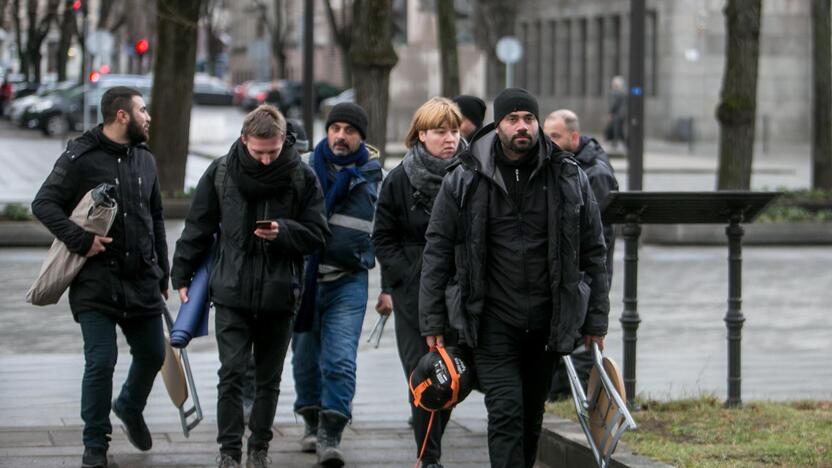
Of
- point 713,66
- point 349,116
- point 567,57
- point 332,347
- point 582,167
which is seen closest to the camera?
point 332,347

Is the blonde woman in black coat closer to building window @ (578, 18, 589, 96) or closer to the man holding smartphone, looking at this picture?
the man holding smartphone

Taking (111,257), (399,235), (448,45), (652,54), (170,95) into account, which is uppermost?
(652,54)

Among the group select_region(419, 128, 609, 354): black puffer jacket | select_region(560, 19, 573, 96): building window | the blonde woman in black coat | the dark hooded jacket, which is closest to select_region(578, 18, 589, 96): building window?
select_region(560, 19, 573, 96): building window

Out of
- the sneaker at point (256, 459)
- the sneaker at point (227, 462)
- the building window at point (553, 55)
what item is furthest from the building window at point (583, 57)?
the sneaker at point (227, 462)

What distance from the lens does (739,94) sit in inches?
779

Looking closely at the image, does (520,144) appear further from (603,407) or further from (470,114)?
(470,114)

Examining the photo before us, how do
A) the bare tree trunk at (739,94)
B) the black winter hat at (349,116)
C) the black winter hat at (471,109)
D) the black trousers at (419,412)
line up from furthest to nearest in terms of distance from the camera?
the bare tree trunk at (739,94)
the black winter hat at (471,109)
the black winter hat at (349,116)
the black trousers at (419,412)

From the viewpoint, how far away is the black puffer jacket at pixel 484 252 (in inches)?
244

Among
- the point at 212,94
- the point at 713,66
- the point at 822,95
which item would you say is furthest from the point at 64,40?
the point at 822,95

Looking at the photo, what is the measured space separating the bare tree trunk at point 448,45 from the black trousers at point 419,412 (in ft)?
79.3

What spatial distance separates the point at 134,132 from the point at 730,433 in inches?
122

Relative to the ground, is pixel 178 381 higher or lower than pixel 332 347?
lower

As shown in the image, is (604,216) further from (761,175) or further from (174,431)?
(761,175)

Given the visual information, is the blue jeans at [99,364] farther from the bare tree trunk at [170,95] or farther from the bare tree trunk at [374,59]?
the bare tree trunk at [170,95]
